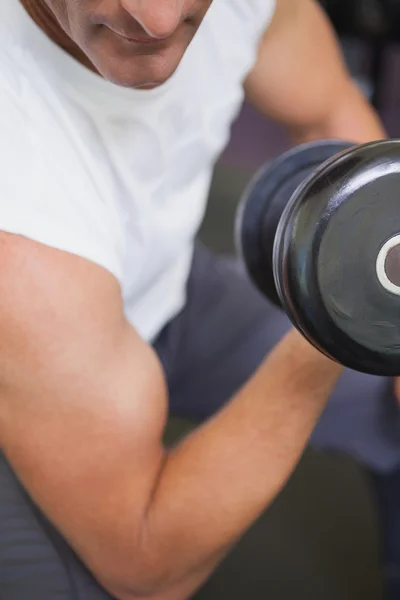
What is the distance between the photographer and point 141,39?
23.2 inches

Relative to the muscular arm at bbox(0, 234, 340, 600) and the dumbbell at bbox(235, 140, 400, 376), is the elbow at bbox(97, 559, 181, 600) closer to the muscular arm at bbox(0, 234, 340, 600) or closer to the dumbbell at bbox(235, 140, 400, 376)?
the muscular arm at bbox(0, 234, 340, 600)

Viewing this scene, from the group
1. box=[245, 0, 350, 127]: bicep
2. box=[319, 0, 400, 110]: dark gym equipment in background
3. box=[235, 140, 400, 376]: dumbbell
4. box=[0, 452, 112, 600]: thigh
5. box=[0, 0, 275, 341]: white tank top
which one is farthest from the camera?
box=[319, 0, 400, 110]: dark gym equipment in background

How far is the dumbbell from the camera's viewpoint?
1.72ft

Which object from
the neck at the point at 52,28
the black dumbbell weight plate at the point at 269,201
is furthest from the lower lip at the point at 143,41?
the black dumbbell weight plate at the point at 269,201

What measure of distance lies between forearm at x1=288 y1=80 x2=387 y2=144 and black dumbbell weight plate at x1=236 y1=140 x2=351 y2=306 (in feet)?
0.73

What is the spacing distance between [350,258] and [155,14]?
236mm

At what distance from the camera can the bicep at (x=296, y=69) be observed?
94cm

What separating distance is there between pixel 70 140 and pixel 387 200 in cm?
31

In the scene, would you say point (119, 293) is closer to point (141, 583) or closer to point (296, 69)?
point (141, 583)

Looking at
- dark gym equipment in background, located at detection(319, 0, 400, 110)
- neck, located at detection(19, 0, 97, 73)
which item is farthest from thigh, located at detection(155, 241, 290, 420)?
dark gym equipment in background, located at detection(319, 0, 400, 110)

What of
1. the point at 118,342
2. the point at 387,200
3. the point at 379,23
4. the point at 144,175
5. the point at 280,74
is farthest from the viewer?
the point at 379,23

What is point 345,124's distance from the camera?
103 centimetres

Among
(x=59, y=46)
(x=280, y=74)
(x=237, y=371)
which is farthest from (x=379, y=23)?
(x=59, y=46)

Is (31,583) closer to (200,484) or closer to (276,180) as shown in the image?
(200,484)
